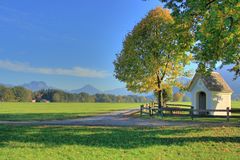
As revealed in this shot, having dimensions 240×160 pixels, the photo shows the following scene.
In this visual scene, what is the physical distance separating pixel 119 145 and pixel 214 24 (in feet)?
24.2

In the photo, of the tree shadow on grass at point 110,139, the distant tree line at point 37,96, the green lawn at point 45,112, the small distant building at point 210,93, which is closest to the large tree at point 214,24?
the tree shadow on grass at point 110,139

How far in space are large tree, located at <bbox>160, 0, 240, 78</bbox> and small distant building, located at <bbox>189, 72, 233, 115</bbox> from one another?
19.6 metres

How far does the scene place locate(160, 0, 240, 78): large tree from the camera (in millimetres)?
14852

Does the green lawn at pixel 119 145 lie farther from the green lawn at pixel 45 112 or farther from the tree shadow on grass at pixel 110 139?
the green lawn at pixel 45 112

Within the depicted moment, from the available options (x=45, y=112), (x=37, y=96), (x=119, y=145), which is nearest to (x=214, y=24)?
(x=119, y=145)

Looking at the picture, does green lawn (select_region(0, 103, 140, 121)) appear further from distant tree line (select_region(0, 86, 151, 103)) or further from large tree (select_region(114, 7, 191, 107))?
distant tree line (select_region(0, 86, 151, 103))

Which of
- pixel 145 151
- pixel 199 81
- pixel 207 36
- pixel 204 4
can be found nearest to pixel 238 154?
pixel 145 151

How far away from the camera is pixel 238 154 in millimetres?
14578

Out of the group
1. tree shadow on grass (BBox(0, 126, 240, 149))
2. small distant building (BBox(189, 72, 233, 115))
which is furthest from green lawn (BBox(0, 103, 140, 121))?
tree shadow on grass (BBox(0, 126, 240, 149))

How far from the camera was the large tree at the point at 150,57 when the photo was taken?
132 feet

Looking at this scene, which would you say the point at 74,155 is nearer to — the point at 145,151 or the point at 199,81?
the point at 145,151

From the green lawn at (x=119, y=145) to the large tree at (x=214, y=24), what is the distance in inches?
186

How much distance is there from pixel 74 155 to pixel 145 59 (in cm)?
A: 2776

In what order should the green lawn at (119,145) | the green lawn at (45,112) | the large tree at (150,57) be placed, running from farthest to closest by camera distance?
the large tree at (150,57), the green lawn at (45,112), the green lawn at (119,145)
